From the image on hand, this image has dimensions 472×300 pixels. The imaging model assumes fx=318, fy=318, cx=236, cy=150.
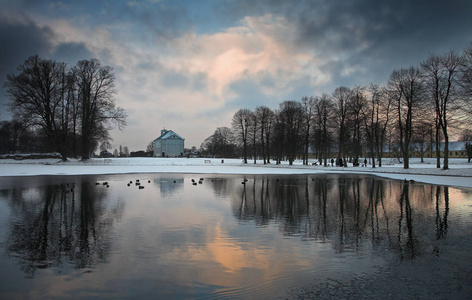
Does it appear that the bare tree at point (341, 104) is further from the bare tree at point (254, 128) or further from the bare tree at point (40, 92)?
the bare tree at point (40, 92)

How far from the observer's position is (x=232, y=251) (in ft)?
26.1

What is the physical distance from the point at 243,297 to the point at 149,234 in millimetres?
4936

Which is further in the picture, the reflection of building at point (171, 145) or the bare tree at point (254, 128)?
the reflection of building at point (171, 145)

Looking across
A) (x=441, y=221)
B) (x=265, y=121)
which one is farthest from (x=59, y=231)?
(x=265, y=121)

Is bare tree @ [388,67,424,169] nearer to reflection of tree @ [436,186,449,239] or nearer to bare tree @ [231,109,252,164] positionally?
reflection of tree @ [436,186,449,239]

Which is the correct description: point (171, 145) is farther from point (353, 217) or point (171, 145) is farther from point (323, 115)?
point (353, 217)

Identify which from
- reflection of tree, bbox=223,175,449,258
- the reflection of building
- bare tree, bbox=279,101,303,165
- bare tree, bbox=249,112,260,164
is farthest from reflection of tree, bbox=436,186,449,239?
the reflection of building

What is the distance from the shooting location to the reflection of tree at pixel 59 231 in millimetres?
7246

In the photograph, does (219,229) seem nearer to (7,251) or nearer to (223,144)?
(7,251)

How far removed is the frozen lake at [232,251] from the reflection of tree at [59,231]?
0.12 feet

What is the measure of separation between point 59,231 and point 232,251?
5600 mm

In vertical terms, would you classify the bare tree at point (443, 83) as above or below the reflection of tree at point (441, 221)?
above

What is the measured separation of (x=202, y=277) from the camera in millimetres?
6234

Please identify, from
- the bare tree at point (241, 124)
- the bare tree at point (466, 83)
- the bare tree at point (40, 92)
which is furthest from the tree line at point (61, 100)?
the bare tree at point (466, 83)
